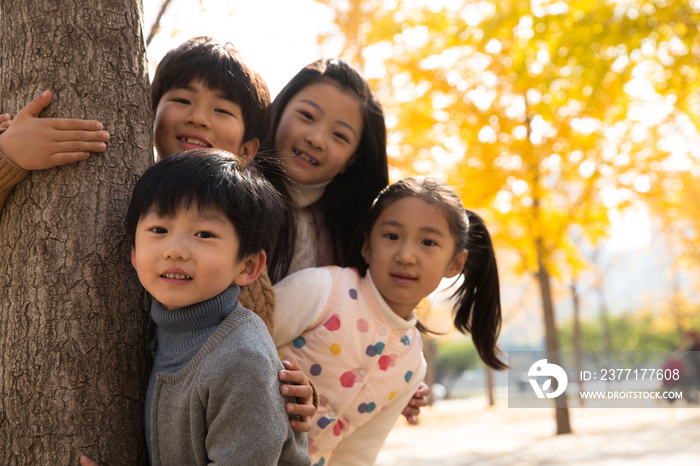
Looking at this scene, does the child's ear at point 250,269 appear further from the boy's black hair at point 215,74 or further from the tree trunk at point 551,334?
the tree trunk at point 551,334

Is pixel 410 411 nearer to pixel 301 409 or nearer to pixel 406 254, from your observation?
pixel 406 254

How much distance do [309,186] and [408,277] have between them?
0.64m

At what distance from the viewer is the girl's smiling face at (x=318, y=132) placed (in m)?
2.46

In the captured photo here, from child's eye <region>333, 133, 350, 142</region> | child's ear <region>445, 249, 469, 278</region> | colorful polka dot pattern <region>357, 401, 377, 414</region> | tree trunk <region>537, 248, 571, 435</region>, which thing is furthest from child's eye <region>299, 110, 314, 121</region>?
tree trunk <region>537, 248, 571, 435</region>

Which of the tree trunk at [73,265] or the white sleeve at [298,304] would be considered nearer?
the tree trunk at [73,265]

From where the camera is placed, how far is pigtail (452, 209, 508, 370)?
284 centimetres

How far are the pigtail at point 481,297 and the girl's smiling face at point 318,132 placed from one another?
76 cm

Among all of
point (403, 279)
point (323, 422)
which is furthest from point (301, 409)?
point (403, 279)

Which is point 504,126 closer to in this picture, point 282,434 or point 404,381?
point 404,381

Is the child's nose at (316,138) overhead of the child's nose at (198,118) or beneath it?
overhead

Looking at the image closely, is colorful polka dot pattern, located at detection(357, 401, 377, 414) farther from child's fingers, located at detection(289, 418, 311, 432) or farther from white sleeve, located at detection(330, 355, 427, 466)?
child's fingers, located at detection(289, 418, 311, 432)

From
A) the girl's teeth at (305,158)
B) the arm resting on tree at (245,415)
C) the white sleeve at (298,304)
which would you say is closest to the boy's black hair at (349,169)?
the girl's teeth at (305,158)

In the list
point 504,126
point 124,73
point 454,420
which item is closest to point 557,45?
point 504,126

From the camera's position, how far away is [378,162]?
2693 mm
